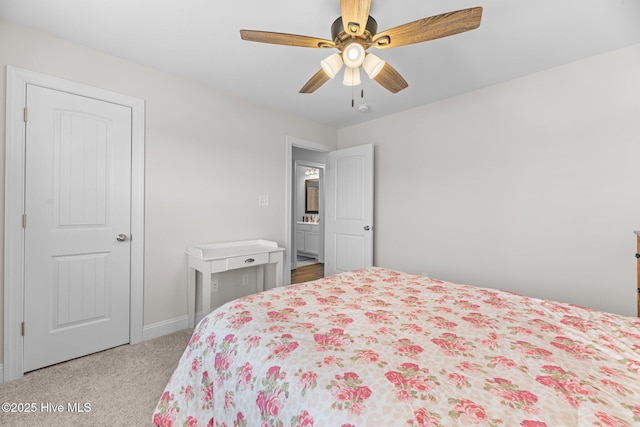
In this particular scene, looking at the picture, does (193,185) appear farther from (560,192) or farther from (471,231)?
(560,192)

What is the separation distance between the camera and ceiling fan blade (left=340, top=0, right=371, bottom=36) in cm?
133

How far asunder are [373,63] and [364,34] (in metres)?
0.17

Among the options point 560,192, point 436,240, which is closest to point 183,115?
point 436,240

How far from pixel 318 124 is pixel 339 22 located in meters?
2.37

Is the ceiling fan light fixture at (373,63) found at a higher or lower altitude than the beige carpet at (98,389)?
higher

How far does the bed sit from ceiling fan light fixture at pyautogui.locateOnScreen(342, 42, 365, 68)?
133 cm

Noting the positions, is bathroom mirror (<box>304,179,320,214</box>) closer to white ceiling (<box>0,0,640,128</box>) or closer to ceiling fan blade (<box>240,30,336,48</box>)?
white ceiling (<box>0,0,640,128</box>)

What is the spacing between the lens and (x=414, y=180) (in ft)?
11.2

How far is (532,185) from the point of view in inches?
101

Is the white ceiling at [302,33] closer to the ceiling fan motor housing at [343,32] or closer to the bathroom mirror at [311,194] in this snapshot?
the ceiling fan motor housing at [343,32]

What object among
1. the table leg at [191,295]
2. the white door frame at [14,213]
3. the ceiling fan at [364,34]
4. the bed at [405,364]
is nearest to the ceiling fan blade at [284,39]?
the ceiling fan at [364,34]

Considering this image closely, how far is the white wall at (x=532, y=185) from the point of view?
2.18 m

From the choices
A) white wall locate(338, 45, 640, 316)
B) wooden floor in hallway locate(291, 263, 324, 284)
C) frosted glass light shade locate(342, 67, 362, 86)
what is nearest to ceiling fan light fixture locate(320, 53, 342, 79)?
frosted glass light shade locate(342, 67, 362, 86)

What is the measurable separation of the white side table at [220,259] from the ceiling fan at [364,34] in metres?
1.74
